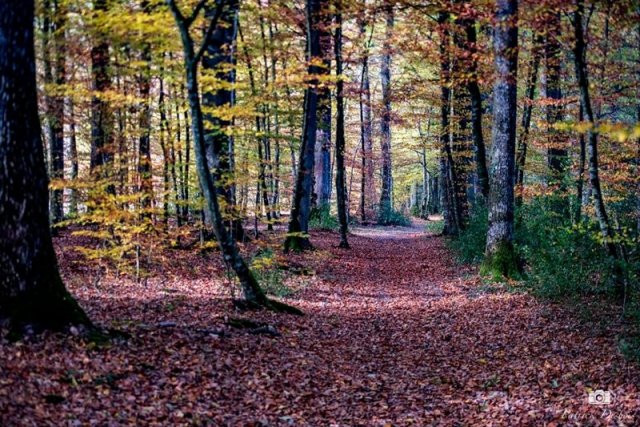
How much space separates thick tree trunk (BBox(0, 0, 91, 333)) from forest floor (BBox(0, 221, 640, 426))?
0.43 meters

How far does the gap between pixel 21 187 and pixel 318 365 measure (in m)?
4.04

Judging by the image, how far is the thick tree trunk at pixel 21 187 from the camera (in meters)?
5.46

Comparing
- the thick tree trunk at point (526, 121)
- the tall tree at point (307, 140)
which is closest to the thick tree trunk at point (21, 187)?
the tall tree at point (307, 140)

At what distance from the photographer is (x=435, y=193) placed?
4922 cm

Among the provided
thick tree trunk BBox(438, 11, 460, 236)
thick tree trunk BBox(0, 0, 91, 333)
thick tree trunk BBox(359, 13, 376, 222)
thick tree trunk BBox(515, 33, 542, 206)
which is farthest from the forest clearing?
thick tree trunk BBox(359, 13, 376, 222)

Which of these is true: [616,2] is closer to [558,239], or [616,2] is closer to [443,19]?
[558,239]

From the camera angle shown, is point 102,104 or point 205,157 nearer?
point 205,157

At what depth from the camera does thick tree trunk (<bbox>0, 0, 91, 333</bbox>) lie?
5.46 m

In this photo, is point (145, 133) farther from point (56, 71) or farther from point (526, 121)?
point (526, 121)

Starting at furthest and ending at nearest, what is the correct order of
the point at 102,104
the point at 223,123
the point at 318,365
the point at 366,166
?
the point at 366,166 → the point at 223,123 → the point at 102,104 → the point at 318,365

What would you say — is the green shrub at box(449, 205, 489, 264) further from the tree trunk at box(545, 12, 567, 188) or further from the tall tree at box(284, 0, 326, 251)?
the tall tree at box(284, 0, 326, 251)

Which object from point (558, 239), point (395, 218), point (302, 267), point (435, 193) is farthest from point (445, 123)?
point (435, 193)

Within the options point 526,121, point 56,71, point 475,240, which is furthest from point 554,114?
point 56,71

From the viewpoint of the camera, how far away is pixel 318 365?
7.00 meters
